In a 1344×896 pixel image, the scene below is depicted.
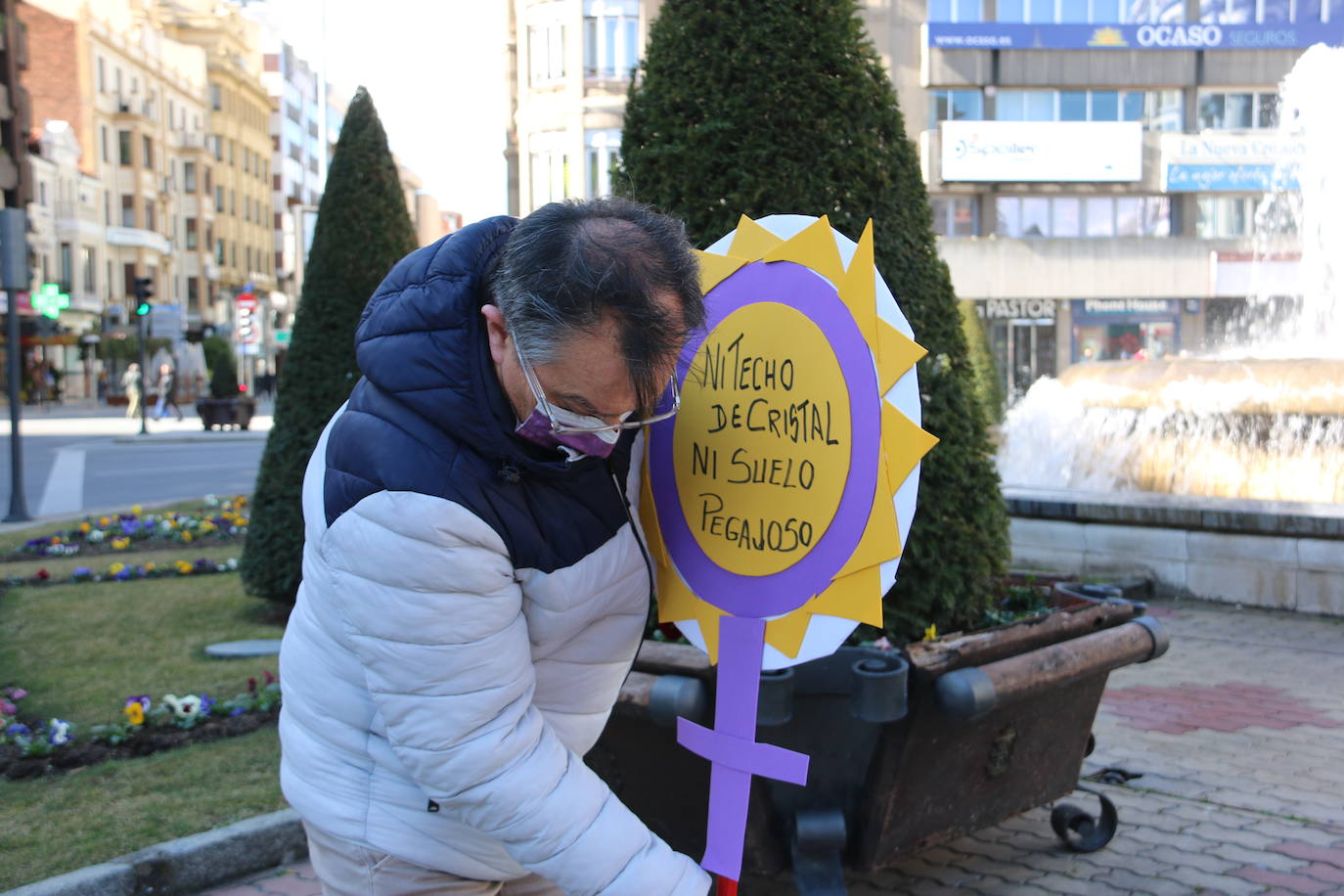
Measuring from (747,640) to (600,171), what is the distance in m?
36.9

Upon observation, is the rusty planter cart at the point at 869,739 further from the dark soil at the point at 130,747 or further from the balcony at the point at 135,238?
the balcony at the point at 135,238

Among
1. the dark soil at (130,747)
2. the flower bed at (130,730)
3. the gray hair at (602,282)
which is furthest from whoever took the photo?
the flower bed at (130,730)

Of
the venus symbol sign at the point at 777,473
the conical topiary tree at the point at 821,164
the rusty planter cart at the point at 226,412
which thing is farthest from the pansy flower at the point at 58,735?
the rusty planter cart at the point at 226,412

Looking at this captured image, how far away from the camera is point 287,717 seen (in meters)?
2.02

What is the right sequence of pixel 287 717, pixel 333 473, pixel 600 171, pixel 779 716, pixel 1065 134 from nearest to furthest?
pixel 333 473, pixel 287 717, pixel 779 716, pixel 600 171, pixel 1065 134

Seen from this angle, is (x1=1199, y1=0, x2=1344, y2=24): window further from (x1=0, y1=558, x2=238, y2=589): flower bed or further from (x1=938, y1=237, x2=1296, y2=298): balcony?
(x1=0, y1=558, x2=238, y2=589): flower bed

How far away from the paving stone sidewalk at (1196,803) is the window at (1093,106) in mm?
37400

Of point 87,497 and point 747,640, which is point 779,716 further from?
point 87,497

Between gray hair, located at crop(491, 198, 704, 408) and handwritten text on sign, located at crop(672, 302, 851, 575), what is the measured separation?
403mm

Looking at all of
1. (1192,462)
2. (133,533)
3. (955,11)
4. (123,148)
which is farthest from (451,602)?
(123,148)

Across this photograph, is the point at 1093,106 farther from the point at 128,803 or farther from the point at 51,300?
the point at 128,803

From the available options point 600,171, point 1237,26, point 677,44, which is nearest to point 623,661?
point 677,44

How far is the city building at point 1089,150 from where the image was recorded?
40.0m

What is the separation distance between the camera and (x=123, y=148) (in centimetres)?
6375
